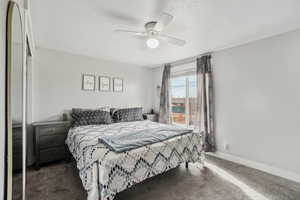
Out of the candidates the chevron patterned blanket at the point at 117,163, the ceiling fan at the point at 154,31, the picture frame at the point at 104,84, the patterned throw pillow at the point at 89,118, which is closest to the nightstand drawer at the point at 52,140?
the patterned throw pillow at the point at 89,118

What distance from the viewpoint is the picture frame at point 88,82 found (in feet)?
11.6

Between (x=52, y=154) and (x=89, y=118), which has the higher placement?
(x=89, y=118)

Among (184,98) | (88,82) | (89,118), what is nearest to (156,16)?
(89,118)

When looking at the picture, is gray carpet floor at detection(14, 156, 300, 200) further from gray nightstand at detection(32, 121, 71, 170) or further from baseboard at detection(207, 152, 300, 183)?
gray nightstand at detection(32, 121, 71, 170)

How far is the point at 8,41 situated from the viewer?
82cm

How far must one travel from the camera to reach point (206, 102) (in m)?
3.34

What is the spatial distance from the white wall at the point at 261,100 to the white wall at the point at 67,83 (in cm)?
261

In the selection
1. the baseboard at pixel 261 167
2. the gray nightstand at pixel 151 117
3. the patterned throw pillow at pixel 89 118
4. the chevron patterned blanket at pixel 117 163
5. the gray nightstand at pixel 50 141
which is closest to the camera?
the chevron patterned blanket at pixel 117 163

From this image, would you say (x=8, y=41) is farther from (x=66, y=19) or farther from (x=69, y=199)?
(x=69, y=199)

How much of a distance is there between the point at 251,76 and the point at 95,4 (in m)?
2.82

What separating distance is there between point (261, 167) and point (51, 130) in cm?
392

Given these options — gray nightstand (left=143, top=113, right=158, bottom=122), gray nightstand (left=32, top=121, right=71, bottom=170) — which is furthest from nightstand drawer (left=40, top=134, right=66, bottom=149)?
gray nightstand (left=143, top=113, right=158, bottom=122)

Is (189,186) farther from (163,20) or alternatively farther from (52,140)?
(52,140)

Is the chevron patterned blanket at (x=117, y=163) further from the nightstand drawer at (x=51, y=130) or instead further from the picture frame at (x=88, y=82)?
the picture frame at (x=88, y=82)
